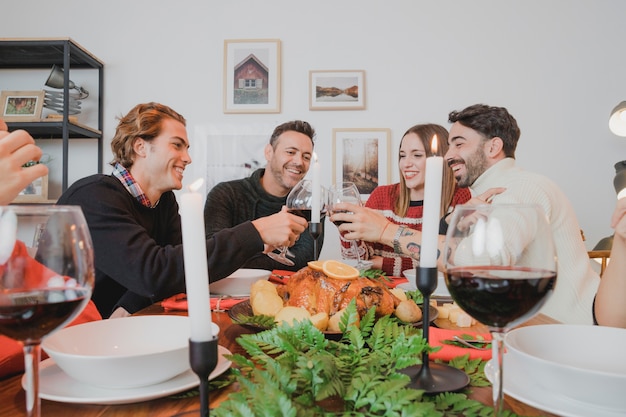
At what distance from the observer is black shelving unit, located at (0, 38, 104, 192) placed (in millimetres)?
2979

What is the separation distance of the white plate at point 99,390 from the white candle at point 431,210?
0.90 ft

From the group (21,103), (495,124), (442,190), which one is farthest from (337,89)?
(21,103)

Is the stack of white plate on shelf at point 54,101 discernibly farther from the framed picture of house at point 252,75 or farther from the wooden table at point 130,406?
the wooden table at point 130,406

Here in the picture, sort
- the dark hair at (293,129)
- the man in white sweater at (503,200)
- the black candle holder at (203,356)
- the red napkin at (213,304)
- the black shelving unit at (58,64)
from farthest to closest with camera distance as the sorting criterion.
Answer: the dark hair at (293,129) → the black shelving unit at (58,64) → the man in white sweater at (503,200) → the red napkin at (213,304) → the black candle holder at (203,356)

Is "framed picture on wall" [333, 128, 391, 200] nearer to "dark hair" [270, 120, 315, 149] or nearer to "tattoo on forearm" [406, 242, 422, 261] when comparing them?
"dark hair" [270, 120, 315, 149]

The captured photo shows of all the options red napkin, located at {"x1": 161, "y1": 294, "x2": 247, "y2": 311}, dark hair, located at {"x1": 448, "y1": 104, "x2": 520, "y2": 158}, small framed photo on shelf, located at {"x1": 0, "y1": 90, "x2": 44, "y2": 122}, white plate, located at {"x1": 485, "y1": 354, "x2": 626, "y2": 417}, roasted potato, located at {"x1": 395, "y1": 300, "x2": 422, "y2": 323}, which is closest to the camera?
white plate, located at {"x1": 485, "y1": 354, "x2": 626, "y2": 417}

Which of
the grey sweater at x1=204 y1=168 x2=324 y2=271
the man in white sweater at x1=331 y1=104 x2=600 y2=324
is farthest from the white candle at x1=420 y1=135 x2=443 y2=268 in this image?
the grey sweater at x1=204 y1=168 x2=324 y2=271

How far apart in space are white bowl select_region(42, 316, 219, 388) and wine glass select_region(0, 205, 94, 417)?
0.27ft

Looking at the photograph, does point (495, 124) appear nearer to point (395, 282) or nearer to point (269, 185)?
→ point (395, 282)

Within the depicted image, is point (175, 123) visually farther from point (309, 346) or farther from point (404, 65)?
point (404, 65)

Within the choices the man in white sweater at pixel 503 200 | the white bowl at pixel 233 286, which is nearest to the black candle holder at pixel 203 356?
the white bowl at pixel 233 286

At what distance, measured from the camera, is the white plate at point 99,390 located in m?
0.57

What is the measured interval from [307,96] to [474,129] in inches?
52.7

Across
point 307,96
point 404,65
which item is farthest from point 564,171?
point 307,96
